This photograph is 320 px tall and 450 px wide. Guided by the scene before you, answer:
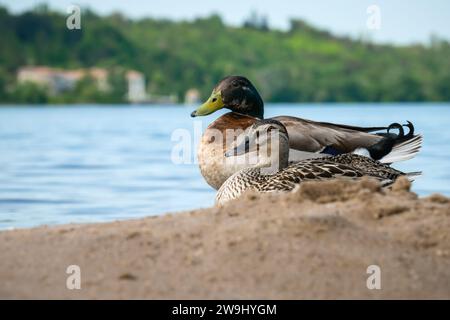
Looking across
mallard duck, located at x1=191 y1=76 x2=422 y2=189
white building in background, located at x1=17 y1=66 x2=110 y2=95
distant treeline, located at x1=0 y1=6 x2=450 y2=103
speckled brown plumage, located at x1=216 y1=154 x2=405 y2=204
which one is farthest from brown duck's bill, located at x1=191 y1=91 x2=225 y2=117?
white building in background, located at x1=17 y1=66 x2=110 y2=95

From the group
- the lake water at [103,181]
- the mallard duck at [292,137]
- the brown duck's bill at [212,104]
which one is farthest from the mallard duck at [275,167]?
the lake water at [103,181]

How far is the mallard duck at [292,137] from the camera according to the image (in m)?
8.90

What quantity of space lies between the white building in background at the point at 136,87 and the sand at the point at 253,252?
292 feet

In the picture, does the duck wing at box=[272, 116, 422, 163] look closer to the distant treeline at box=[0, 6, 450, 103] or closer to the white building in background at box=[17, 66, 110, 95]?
the distant treeline at box=[0, 6, 450, 103]

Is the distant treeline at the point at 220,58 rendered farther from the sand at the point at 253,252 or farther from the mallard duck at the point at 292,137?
the sand at the point at 253,252

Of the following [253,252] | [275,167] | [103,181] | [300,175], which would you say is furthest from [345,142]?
[103,181]

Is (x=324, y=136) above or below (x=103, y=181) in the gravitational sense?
above

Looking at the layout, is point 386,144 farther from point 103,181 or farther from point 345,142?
point 103,181

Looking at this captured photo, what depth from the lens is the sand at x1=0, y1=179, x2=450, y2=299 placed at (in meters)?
4.78

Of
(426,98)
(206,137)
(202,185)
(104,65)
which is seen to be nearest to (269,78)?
(426,98)

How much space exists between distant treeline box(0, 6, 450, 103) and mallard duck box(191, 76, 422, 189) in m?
73.0

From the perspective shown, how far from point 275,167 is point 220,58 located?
83.4 metres

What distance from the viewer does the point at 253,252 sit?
5.10 meters
